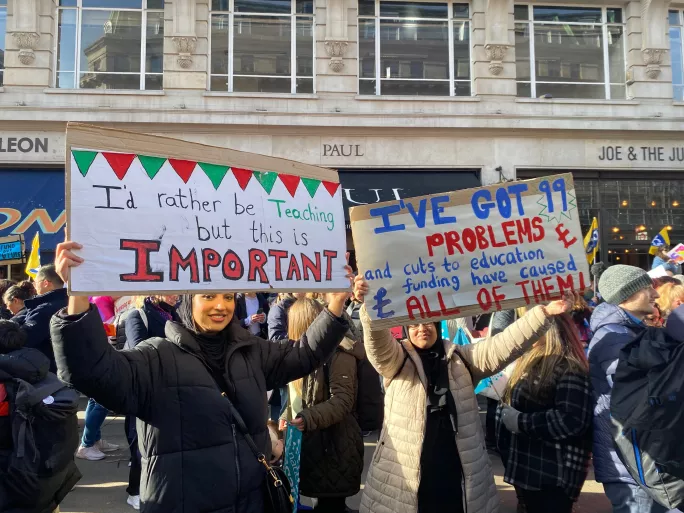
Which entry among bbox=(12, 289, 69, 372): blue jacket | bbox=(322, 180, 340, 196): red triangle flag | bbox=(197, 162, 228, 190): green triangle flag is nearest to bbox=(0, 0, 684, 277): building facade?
bbox=(12, 289, 69, 372): blue jacket

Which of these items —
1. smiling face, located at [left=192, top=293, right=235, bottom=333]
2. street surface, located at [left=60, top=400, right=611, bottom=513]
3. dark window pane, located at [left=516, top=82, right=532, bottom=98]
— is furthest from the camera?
dark window pane, located at [left=516, top=82, right=532, bottom=98]

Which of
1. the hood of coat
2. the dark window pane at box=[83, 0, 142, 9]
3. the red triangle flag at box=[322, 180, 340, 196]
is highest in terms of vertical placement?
the dark window pane at box=[83, 0, 142, 9]

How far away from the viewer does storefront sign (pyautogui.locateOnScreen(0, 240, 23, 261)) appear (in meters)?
9.57

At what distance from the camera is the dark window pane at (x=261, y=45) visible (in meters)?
12.8

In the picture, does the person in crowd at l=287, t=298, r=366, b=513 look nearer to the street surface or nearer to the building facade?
the street surface

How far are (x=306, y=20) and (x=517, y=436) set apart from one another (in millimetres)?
11617

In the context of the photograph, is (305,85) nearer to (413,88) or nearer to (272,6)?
(272,6)

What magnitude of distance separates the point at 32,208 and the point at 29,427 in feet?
32.0

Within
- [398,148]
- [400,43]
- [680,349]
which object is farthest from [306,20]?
[680,349]

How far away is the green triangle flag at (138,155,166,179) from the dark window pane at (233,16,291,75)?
10.9 metres

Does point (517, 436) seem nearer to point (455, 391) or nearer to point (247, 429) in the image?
point (455, 391)

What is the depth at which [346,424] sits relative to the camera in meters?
3.99

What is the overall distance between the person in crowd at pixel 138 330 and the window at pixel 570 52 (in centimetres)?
1115

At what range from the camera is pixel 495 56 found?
41.6ft
